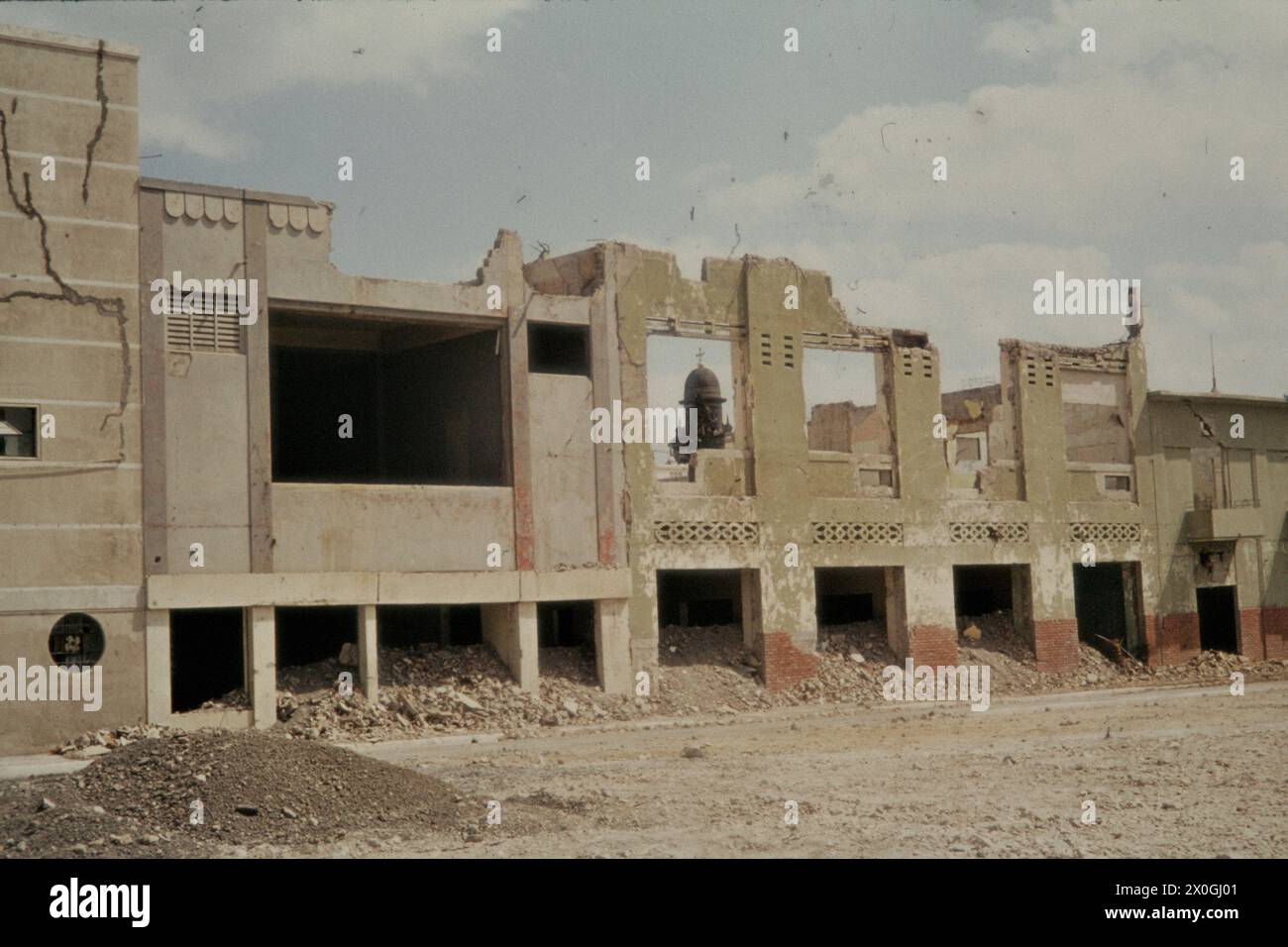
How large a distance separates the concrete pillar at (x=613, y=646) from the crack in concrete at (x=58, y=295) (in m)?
7.22

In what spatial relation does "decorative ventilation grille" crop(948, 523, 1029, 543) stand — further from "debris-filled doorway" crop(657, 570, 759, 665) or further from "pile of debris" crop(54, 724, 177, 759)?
"pile of debris" crop(54, 724, 177, 759)

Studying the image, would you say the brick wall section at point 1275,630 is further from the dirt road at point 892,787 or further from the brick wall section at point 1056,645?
the dirt road at point 892,787

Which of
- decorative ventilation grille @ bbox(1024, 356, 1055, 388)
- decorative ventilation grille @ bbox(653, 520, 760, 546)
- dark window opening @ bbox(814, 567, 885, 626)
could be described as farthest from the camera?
decorative ventilation grille @ bbox(1024, 356, 1055, 388)

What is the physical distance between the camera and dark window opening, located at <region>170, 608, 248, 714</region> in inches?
827

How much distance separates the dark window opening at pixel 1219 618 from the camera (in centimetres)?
3139

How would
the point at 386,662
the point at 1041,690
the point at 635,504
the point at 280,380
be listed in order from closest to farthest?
the point at 386,662 < the point at 635,504 < the point at 280,380 < the point at 1041,690

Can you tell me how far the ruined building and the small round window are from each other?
5 centimetres

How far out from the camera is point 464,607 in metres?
22.8

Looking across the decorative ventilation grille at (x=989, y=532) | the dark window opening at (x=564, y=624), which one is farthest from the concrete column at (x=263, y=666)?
the decorative ventilation grille at (x=989, y=532)

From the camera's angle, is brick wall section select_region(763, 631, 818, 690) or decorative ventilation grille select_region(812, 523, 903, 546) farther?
decorative ventilation grille select_region(812, 523, 903, 546)

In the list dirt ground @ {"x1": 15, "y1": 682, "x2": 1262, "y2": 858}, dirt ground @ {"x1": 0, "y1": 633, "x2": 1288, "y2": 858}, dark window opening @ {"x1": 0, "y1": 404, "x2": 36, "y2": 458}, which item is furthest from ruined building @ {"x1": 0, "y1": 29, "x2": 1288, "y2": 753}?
dirt ground @ {"x1": 15, "y1": 682, "x2": 1262, "y2": 858}

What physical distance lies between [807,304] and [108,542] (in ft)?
39.3
